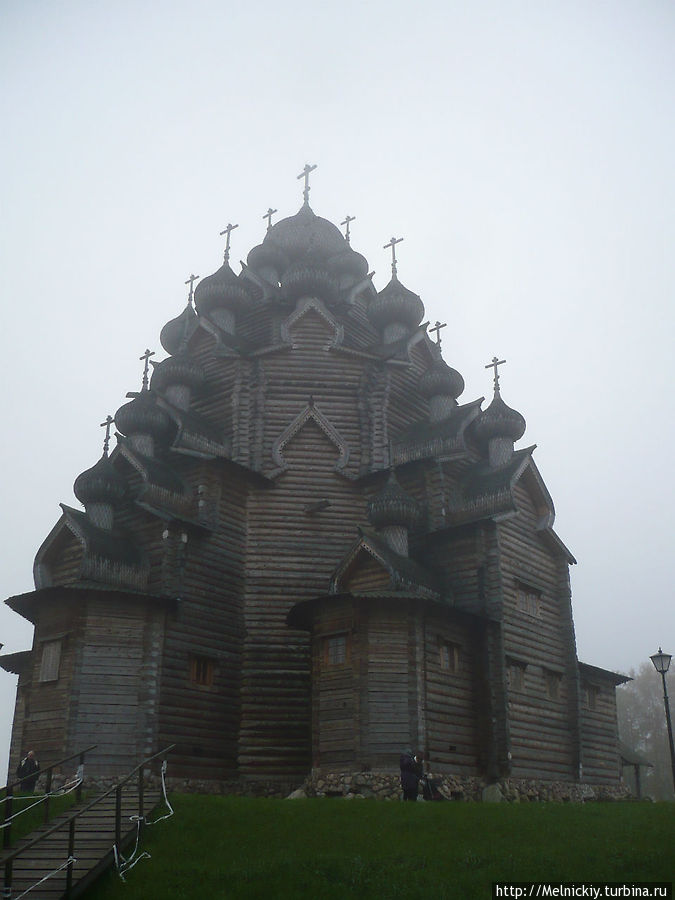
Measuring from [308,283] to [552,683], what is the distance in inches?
583

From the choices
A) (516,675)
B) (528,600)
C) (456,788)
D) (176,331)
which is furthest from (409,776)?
(176,331)

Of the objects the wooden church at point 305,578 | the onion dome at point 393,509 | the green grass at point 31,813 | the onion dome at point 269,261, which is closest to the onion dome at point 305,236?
the onion dome at point 269,261

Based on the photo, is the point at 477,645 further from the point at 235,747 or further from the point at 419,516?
the point at 235,747

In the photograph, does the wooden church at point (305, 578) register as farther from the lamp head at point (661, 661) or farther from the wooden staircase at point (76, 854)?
the wooden staircase at point (76, 854)

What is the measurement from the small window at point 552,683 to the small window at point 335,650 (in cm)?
683

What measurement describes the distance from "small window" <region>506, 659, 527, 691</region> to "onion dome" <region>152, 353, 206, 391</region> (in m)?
12.6

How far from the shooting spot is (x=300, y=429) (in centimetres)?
2756

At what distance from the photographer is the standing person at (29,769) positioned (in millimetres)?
20031

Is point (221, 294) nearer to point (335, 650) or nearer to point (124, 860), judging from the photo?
point (335, 650)

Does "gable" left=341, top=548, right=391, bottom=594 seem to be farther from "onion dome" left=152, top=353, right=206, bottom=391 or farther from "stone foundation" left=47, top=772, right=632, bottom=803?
"onion dome" left=152, top=353, right=206, bottom=391

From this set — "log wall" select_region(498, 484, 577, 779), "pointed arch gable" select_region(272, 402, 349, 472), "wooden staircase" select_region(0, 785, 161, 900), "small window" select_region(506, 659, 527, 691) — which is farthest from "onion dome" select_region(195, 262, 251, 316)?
"wooden staircase" select_region(0, 785, 161, 900)

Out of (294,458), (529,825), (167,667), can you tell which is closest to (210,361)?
(294,458)

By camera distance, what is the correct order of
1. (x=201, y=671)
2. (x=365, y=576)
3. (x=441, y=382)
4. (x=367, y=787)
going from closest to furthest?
(x=367, y=787)
(x=365, y=576)
(x=201, y=671)
(x=441, y=382)

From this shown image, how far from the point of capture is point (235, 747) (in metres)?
23.4
